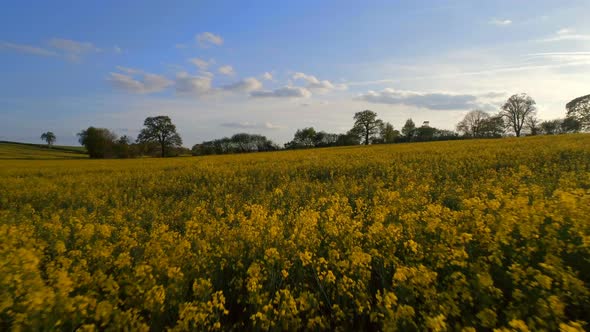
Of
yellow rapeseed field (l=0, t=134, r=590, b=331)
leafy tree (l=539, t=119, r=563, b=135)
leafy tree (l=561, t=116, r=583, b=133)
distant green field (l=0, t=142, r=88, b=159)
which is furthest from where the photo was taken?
leafy tree (l=539, t=119, r=563, b=135)

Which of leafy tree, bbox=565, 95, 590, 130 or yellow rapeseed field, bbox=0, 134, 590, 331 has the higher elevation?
leafy tree, bbox=565, 95, 590, 130

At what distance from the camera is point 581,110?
4600 cm

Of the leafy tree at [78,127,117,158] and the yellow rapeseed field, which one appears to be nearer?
the yellow rapeseed field

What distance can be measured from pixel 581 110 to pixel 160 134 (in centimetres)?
7700

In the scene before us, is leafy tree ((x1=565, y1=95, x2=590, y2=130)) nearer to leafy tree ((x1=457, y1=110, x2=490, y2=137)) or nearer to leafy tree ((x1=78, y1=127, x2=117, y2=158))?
leafy tree ((x1=457, y1=110, x2=490, y2=137))

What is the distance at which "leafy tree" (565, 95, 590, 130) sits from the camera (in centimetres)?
4500

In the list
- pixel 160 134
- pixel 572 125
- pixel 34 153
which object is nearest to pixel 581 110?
pixel 572 125

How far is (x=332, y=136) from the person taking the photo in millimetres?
79750

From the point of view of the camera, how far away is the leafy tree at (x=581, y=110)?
148ft

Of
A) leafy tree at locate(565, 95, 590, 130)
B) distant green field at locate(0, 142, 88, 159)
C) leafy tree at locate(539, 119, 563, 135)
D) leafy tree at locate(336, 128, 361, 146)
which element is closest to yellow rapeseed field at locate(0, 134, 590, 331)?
leafy tree at locate(565, 95, 590, 130)

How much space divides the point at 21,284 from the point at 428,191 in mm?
7564

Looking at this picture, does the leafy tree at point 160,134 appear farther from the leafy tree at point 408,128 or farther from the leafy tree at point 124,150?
the leafy tree at point 408,128

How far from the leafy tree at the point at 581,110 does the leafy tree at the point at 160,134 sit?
72.2 meters

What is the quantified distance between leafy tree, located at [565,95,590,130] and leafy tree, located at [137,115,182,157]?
72235 mm
